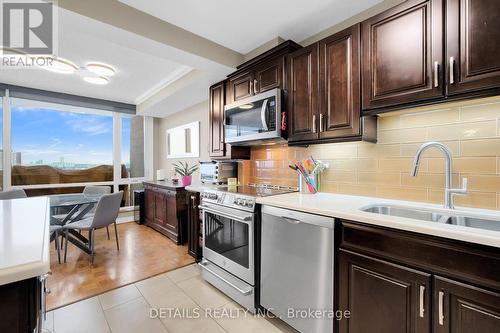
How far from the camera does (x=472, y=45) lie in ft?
3.90

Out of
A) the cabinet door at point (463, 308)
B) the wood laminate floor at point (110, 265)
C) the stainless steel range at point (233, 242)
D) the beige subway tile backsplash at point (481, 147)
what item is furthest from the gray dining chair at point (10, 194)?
the beige subway tile backsplash at point (481, 147)

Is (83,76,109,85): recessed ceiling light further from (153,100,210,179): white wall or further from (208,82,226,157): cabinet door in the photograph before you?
(208,82,226,157): cabinet door

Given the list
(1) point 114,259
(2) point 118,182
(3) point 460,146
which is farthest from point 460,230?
(2) point 118,182

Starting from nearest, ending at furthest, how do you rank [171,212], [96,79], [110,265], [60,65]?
[110,265] < [60,65] < [96,79] < [171,212]

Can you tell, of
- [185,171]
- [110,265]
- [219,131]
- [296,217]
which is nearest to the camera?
[296,217]

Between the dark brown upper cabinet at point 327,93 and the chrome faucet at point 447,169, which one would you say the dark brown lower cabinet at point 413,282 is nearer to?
the chrome faucet at point 447,169

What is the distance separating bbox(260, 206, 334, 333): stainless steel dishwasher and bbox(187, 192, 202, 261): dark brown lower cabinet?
1.24 metres

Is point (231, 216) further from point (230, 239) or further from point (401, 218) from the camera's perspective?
point (401, 218)

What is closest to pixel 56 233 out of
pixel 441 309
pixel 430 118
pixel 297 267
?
pixel 297 267

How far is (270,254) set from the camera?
1.78 metres

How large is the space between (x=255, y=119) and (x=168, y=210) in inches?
93.3

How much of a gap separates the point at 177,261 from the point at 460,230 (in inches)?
111

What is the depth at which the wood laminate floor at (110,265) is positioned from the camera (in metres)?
2.19

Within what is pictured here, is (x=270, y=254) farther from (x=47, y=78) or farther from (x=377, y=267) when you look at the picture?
(x=47, y=78)
